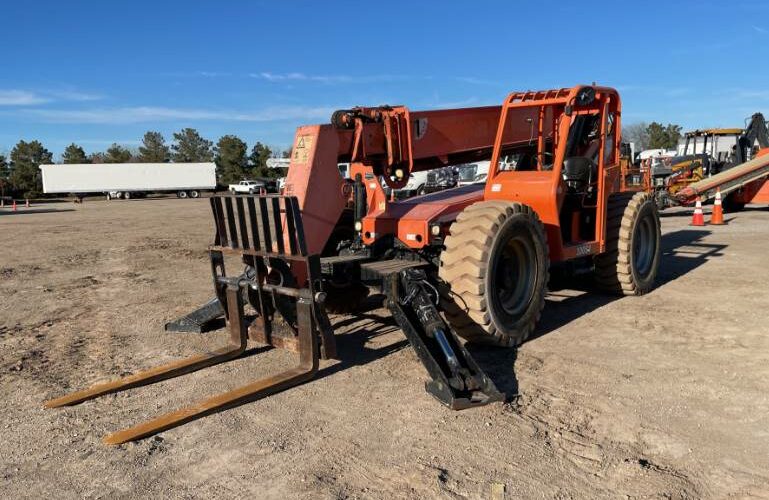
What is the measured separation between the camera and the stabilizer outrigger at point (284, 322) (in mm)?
4453

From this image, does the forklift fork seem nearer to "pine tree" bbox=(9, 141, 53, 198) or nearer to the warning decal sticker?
the warning decal sticker

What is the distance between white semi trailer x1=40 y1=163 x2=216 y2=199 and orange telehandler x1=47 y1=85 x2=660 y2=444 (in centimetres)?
5115

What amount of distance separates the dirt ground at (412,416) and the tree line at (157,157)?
155 feet

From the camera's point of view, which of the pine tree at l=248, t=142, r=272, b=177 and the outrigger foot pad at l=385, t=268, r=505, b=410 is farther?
the pine tree at l=248, t=142, r=272, b=177

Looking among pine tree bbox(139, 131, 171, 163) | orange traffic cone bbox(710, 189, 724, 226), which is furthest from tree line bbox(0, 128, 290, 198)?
orange traffic cone bbox(710, 189, 724, 226)

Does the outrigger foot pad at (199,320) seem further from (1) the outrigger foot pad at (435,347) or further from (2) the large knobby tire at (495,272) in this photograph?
(2) the large knobby tire at (495,272)

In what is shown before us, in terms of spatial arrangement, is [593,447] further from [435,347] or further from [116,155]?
[116,155]

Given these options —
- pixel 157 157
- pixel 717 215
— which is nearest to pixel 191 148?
pixel 157 157

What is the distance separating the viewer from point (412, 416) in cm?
430

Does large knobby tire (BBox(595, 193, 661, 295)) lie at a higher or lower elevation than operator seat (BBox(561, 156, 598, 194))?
lower

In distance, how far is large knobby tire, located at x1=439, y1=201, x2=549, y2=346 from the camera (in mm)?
5332

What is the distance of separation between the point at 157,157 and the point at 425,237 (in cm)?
8279

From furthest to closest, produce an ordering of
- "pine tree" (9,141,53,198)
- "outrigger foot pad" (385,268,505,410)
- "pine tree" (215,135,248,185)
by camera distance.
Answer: "pine tree" (215,135,248,185)
"pine tree" (9,141,53,198)
"outrigger foot pad" (385,268,505,410)

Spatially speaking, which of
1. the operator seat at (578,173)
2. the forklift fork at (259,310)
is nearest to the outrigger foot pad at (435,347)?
the forklift fork at (259,310)
